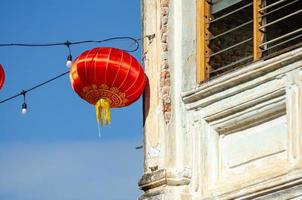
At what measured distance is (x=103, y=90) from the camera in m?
10.9

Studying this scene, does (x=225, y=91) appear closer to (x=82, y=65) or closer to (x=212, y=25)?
(x=212, y=25)

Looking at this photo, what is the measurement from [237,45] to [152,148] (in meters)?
1.38

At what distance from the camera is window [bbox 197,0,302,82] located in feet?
32.9

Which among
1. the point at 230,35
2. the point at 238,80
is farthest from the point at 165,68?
the point at 238,80

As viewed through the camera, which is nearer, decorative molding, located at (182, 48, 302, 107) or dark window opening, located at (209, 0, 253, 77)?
decorative molding, located at (182, 48, 302, 107)

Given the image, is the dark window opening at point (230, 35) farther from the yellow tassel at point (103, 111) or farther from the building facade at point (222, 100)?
the yellow tassel at point (103, 111)

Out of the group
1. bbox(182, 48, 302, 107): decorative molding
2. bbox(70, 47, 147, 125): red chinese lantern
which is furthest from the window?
bbox(70, 47, 147, 125): red chinese lantern

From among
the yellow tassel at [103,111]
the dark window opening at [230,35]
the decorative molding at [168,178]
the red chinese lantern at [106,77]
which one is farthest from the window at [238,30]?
the yellow tassel at [103,111]

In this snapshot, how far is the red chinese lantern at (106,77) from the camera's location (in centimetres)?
1078

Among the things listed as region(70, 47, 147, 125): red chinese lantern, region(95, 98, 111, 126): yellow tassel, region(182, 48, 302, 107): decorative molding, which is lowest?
region(182, 48, 302, 107): decorative molding

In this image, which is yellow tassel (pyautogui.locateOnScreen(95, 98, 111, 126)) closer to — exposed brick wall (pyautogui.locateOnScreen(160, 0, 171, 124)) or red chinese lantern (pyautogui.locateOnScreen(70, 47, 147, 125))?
red chinese lantern (pyautogui.locateOnScreen(70, 47, 147, 125))

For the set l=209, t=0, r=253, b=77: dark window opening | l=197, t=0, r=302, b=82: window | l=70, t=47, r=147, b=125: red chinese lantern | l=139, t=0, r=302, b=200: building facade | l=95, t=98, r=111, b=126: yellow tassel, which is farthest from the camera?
l=95, t=98, r=111, b=126: yellow tassel

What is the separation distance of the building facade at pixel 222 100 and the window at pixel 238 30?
0.4 inches

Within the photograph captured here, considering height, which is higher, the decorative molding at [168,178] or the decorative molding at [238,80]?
the decorative molding at [238,80]
